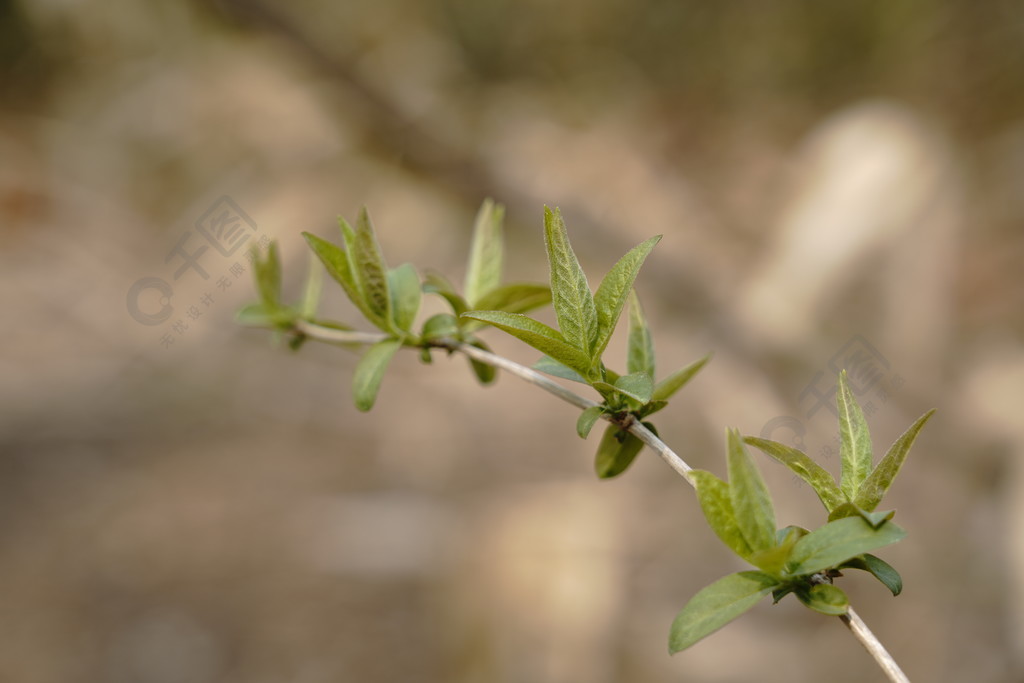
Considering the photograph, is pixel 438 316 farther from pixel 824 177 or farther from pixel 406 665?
pixel 824 177

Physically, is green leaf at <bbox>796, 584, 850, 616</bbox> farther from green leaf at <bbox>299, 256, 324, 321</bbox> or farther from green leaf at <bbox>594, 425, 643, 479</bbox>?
green leaf at <bbox>299, 256, 324, 321</bbox>

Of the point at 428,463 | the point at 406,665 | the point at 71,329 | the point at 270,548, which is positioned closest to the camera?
the point at 406,665

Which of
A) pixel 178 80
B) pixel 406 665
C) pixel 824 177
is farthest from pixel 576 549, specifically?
pixel 178 80

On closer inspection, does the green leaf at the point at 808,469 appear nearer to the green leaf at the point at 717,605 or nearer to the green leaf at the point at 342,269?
the green leaf at the point at 717,605

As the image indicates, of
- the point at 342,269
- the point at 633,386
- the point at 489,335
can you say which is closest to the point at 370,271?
the point at 342,269

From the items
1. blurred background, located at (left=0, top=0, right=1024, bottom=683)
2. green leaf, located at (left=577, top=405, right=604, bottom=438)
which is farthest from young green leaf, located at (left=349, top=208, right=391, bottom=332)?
blurred background, located at (left=0, top=0, right=1024, bottom=683)
